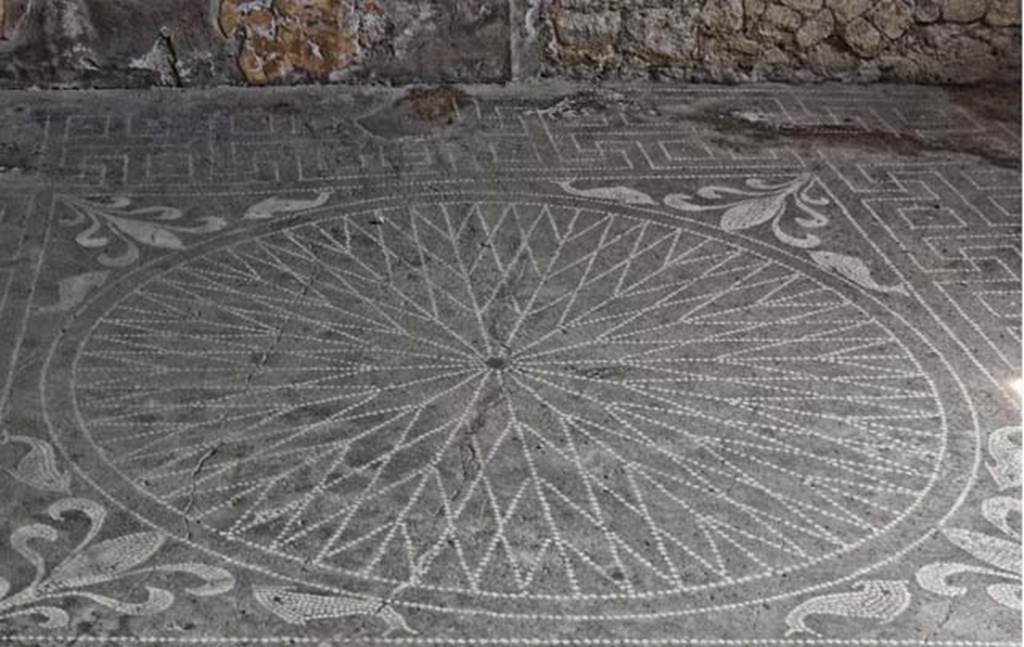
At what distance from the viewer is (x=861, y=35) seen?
4.25 meters

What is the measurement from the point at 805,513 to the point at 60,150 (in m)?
2.13

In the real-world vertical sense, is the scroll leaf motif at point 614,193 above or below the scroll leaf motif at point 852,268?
below

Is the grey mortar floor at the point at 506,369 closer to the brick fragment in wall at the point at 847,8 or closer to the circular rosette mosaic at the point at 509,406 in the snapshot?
the circular rosette mosaic at the point at 509,406

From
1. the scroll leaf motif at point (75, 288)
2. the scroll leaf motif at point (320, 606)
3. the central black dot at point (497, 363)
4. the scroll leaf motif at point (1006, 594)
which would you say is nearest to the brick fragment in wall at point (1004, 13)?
the central black dot at point (497, 363)

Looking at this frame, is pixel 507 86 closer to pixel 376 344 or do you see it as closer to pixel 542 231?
pixel 542 231

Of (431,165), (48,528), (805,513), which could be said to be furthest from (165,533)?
(431,165)

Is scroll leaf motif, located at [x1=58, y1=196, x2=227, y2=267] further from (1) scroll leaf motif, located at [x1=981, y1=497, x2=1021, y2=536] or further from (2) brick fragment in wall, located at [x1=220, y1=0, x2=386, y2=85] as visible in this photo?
(1) scroll leaf motif, located at [x1=981, y1=497, x2=1021, y2=536]

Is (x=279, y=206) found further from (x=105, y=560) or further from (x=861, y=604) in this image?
(x=861, y=604)

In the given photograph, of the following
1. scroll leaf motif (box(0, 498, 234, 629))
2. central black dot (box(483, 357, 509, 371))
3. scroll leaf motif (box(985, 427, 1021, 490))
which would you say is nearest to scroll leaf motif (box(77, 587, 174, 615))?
scroll leaf motif (box(0, 498, 234, 629))

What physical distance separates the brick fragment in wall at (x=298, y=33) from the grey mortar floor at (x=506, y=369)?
0.09 metres

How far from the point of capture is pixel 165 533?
Answer: 92.4 inches

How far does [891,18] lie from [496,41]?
3.66ft

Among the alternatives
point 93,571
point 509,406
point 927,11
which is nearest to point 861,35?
point 927,11

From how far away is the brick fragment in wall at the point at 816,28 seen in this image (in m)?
4.25
